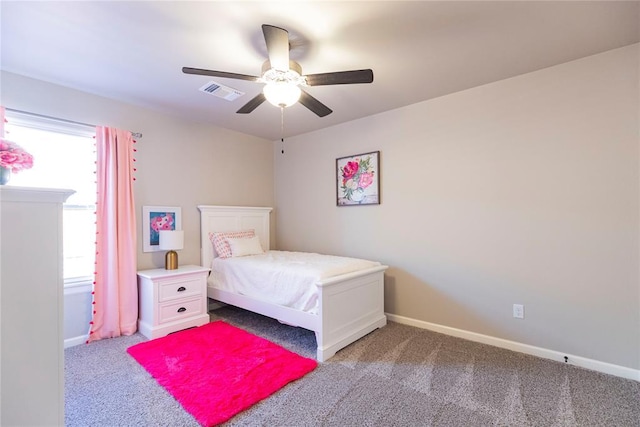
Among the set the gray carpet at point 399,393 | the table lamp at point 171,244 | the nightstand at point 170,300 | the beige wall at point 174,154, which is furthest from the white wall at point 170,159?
the gray carpet at point 399,393

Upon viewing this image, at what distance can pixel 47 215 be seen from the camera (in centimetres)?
117

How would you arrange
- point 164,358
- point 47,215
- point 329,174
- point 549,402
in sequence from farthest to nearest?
point 329,174, point 164,358, point 549,402, point 47,215

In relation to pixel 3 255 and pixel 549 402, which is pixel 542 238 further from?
pixel 3 255

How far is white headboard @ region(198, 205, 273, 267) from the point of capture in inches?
149

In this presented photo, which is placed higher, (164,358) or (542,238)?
(542,238)

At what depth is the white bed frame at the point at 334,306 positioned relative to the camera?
250 cm

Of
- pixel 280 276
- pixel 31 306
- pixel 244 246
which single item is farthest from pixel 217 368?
pixel 244 246

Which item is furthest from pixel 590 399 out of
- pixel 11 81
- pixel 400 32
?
pixel 11 81

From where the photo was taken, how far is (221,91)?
286cm

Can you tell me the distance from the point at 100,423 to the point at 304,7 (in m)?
2.73

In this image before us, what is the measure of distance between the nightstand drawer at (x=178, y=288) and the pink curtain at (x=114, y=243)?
0.34m

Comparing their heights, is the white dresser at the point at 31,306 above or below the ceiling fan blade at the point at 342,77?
below

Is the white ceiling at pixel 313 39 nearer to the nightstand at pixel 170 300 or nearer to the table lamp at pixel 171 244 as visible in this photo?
the table lamp at pixel 171 244

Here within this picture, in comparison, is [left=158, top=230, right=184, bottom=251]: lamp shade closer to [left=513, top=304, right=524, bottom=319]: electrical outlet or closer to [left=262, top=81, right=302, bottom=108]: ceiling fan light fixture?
[left=262, top=81, right=302, bottom=108]: ceiling fan light fixture
